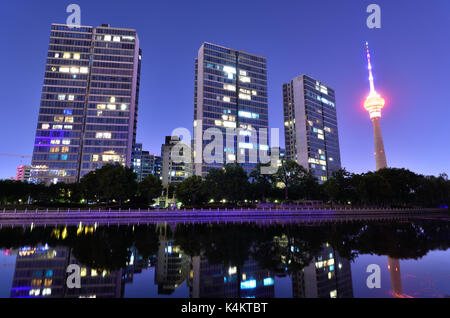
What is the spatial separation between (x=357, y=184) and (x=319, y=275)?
7582 centimetres

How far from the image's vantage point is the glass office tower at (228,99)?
122812 millimetres

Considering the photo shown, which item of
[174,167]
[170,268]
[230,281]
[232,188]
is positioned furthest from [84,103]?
[230,281]

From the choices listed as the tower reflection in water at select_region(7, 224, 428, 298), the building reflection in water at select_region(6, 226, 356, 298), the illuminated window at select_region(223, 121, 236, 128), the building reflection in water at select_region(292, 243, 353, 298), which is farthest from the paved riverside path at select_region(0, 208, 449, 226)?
the illuminated window at select_region(223, 121, 236, 128)

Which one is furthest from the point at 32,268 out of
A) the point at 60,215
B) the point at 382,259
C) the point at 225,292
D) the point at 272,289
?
the point at 60,215

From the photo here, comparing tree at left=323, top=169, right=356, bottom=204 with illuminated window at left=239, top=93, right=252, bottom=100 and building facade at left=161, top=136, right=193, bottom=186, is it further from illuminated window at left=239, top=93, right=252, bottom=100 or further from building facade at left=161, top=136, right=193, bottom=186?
building facade at left=161, top=136, right=193, bottom=186

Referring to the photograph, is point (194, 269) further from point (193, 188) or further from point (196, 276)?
point (193, 188)

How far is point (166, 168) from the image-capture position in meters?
173

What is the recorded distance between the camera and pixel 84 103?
11212 centimetres

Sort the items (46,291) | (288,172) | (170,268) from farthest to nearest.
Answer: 1. (288,172)
2. (170,268)
3. (46,291)

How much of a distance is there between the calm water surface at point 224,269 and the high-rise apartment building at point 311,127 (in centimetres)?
14380

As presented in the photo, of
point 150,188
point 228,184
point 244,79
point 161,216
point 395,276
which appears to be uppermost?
point 244,79

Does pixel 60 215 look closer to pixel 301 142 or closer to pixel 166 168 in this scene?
pixel 166 168

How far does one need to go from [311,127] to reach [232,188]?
373 feet

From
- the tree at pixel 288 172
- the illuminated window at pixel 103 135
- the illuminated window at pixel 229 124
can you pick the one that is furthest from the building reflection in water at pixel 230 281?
the illuminated window at pixel 229 124
